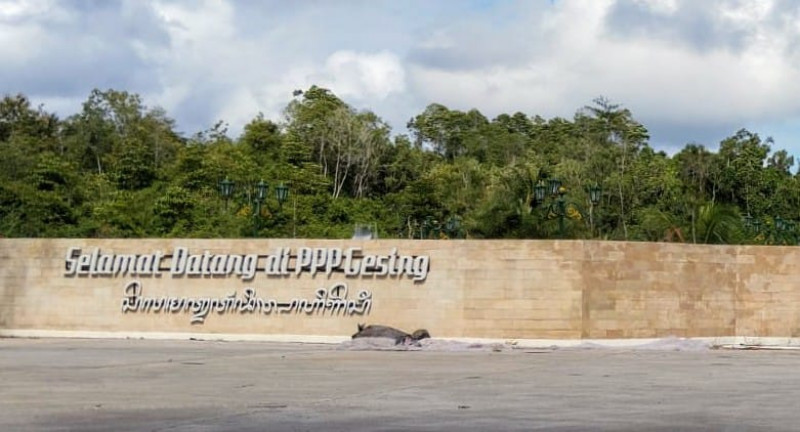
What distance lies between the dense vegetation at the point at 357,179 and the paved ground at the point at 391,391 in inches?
887

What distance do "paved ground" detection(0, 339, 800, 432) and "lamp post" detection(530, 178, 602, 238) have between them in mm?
11172

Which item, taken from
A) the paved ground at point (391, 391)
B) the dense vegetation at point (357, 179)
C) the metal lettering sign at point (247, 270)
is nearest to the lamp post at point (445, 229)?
the dense vegetation at point (357, 179)

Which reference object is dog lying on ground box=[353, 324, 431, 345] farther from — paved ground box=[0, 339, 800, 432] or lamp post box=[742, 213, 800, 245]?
lamp post box=[742, 213, 800, 245]

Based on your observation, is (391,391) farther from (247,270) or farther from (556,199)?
(556,199)

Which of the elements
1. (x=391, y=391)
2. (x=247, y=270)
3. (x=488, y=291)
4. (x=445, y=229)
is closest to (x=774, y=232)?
(x=445, y=229)

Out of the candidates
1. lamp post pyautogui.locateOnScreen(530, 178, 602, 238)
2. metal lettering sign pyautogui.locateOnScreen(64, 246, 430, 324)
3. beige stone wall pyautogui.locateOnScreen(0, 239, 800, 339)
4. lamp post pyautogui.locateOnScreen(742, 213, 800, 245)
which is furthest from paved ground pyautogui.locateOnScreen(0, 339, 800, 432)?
lamp post pyautogui.locateOnScreen(742, 213, 800, 245)

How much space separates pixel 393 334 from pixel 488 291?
10.4 ft

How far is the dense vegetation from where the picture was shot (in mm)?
60625

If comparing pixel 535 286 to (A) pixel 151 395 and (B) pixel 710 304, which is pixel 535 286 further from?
(A) pixel 151 395

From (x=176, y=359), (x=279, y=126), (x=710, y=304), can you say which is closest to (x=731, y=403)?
(x=176, y=359)

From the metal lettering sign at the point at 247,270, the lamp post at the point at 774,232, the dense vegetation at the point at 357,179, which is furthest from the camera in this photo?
the dense vegetation at the point at 357,179

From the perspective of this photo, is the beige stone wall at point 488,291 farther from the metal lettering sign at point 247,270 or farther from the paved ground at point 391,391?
the paved ground at point 391,391

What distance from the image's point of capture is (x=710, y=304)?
35.5 m

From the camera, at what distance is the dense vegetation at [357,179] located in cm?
6062
